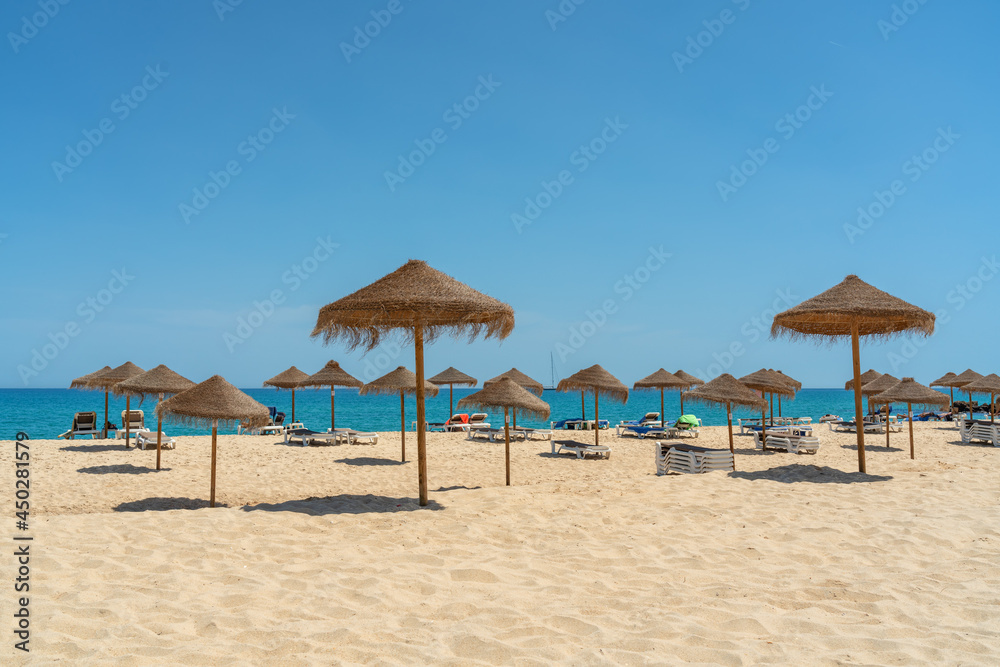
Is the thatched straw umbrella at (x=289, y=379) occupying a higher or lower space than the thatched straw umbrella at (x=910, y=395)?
higher

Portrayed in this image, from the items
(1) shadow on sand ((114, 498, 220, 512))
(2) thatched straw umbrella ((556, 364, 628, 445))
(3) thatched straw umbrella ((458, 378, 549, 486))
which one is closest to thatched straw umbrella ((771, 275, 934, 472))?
(3) thatched straw umbrella ((458, 378, 549, 486))

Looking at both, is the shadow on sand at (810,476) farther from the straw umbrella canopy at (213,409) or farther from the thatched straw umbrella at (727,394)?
the straw umbrella canopy at (213,409)

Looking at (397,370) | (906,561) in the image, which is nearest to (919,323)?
(906,561)

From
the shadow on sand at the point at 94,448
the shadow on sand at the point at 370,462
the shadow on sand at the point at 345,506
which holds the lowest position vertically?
the shadow on sand at the point at 370,462

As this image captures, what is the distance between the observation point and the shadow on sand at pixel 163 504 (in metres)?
8.97

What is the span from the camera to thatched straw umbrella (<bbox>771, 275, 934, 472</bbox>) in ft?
30.6

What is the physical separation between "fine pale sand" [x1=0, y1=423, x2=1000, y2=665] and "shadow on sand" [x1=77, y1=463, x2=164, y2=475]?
292cm

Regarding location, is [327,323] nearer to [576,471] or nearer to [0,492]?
[0,492]

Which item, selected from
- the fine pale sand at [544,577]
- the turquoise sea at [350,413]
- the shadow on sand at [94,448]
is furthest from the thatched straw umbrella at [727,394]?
the shadow on sand at [94,448]

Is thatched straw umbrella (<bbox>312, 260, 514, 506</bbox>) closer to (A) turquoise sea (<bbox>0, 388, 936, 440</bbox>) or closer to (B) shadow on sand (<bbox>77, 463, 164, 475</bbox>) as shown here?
(A) turquoise sea (<bbox>0, 388, 936, 440</bbox>)

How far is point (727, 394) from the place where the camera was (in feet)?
46.6

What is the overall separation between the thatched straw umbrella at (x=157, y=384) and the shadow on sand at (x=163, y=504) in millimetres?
3803

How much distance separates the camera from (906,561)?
499cm

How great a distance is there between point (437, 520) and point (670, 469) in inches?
277
